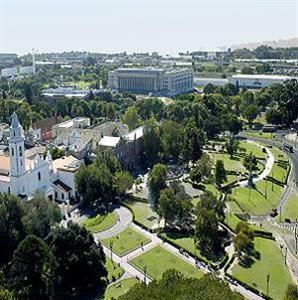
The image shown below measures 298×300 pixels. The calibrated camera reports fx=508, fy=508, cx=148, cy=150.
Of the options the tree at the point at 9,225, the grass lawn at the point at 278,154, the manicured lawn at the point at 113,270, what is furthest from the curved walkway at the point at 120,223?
the grass lawn at the point at 278,154

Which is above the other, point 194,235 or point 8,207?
point 8,207

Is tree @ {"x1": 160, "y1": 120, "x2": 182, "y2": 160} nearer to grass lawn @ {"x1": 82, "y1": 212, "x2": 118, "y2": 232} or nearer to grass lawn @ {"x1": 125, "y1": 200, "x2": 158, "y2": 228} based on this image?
grass lawn @ {"x1": 125, "y1": 200, "x2": 158, "y2": 228}

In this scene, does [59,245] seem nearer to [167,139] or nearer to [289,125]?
[167,139]

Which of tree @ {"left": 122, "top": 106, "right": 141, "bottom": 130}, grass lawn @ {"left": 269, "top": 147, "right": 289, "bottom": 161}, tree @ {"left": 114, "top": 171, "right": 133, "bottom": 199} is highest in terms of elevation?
tree @ {"left": 122, "top": 106, "right": 141, "bottom": 130}

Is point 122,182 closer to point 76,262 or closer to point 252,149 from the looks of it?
point 76,262

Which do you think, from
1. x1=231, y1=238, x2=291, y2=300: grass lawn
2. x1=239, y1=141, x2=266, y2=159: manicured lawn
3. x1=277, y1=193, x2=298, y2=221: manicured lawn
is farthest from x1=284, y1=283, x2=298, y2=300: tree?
x1=239, y1=141, x2=266, y2=159: manicured lawn

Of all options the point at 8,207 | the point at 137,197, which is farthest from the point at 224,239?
the point at 8,207
